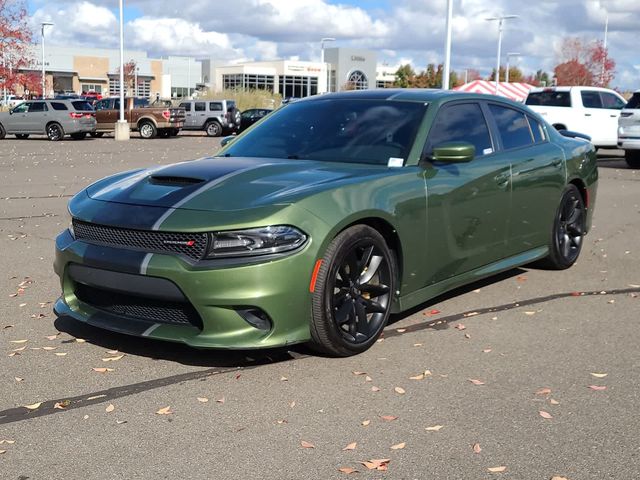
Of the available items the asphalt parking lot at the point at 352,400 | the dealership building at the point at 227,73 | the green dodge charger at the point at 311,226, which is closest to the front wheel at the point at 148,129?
the asphalt parking lot at the point at 352,400

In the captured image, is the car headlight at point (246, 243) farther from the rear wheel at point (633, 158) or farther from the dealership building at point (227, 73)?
the dealership building at point (227, 73)

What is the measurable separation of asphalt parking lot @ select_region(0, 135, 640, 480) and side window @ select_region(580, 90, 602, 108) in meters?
16.6

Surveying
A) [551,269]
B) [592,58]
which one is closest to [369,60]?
[592,58]

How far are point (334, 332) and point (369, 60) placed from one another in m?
98.6

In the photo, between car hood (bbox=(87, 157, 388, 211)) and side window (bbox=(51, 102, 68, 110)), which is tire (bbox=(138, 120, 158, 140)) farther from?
car hood (bbox=(87, 157, 388, 211))

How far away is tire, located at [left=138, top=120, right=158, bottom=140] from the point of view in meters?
34.7

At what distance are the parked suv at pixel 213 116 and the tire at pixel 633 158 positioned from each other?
71.7 ft

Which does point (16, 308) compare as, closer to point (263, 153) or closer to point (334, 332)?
point (263, 153)

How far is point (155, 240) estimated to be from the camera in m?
4.30

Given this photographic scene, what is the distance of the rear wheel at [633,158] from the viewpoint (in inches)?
782

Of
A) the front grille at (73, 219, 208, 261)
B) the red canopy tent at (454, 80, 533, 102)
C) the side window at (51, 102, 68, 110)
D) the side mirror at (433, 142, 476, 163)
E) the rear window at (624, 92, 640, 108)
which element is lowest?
the front grille at (73, 219, 208, 261)

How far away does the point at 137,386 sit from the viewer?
4.23m

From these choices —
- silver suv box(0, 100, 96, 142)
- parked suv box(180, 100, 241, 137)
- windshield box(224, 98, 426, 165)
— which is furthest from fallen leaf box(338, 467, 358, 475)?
parked suv box(180, 100, 241, 137)

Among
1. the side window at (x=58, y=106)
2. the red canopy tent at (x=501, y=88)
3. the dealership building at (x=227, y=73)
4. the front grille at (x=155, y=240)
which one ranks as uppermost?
the dealership building at (x=227, y=73)
